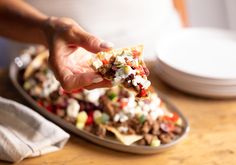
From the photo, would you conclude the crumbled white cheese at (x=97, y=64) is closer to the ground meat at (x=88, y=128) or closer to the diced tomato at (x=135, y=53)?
the diced tomato at (x=135, y=53)

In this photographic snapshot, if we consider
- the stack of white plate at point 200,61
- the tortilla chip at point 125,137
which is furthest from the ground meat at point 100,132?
the stack of white plate at point 200,61

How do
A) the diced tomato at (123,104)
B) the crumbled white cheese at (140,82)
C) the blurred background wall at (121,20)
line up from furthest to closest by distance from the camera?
the blurred background wall at (121,20) < the diced tomato at (123,104) < the crumbled white cheese at (140,82)

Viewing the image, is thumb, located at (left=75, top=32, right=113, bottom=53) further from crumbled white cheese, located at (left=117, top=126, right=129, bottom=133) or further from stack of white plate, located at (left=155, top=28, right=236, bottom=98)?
stack of white plate, located at (left=155, top=28, right=236, bottom=98)

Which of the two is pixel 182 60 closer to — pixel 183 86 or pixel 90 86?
pixel 183 86

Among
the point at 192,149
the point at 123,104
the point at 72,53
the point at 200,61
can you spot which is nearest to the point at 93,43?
the point at 72,53

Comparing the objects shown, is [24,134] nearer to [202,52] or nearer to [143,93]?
[143,93]

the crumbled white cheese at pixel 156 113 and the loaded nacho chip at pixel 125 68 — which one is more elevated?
the loaded nacho chip at pixel 125 68
